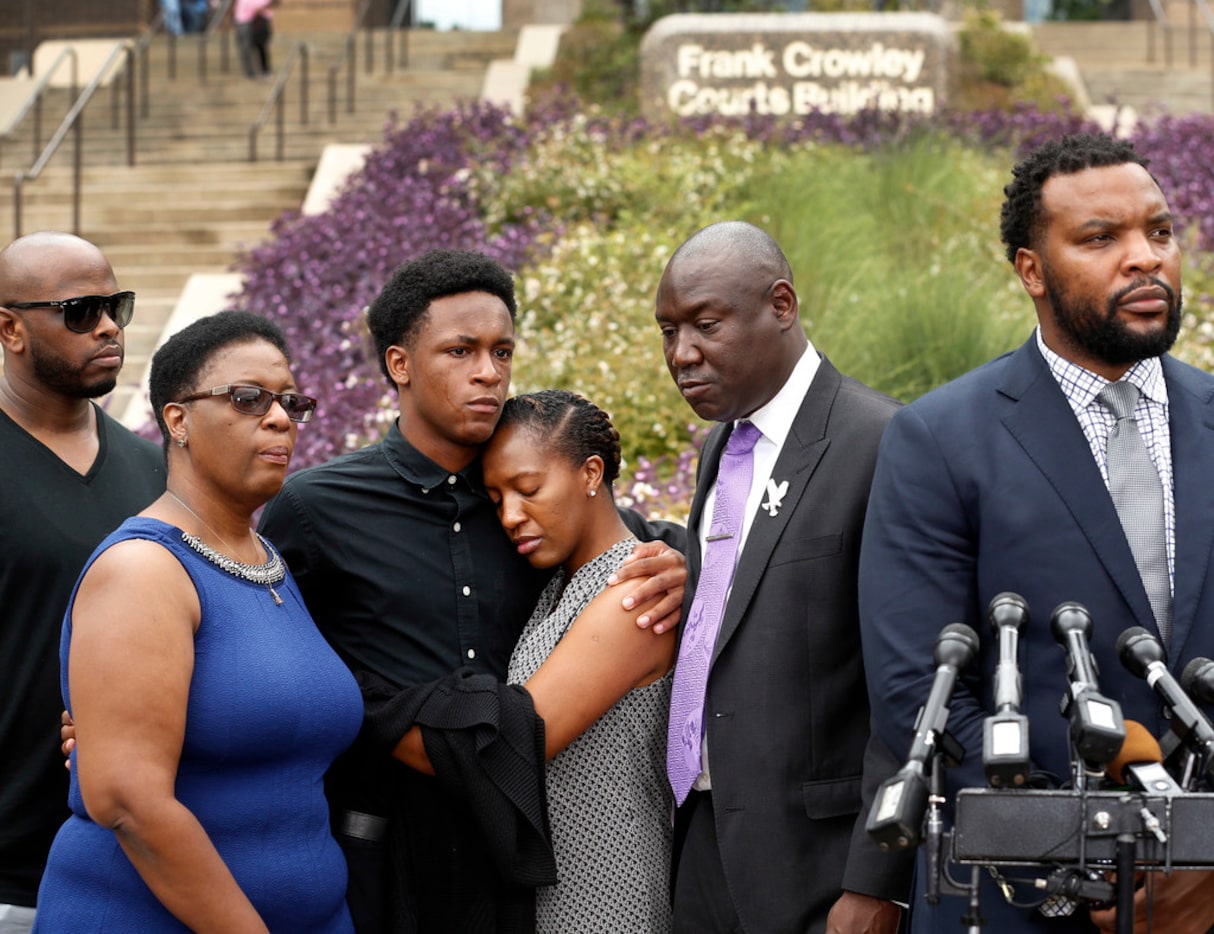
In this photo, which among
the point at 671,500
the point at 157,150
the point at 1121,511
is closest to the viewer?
the point at 1121,511

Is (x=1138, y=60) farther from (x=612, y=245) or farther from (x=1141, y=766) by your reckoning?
(x=1141, y=766)

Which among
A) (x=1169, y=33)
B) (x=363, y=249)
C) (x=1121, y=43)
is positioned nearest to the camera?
(x=363, y=249)

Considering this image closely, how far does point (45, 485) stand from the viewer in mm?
3990

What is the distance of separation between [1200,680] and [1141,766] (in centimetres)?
19

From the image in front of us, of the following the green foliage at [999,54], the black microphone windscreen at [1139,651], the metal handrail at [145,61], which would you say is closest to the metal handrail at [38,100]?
the metal handrail at [145,61]

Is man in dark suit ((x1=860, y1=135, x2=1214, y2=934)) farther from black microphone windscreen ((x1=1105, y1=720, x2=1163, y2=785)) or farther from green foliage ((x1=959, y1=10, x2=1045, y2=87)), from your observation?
green foliage ((x1=959, y1=10, x2=1045, y2=87))

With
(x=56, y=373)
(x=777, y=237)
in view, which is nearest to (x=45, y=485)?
(x=56, y=373)

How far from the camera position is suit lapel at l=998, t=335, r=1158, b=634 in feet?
10.1

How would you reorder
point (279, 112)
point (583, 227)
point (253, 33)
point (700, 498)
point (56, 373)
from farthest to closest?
point (253, 33) → point (279, 112) → point (583, 227) → point (56, 373) → point (700, 498)

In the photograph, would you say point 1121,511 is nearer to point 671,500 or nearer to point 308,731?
point 308,731

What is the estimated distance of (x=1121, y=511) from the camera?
3166mm

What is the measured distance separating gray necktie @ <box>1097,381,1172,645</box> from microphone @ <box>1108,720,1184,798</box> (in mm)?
386

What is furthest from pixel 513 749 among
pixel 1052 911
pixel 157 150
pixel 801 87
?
pixel 157 150

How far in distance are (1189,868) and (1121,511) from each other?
2.88 ft
